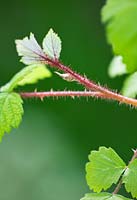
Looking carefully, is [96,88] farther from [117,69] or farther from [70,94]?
[117,69]

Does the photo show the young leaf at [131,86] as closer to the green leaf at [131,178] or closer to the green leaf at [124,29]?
the green leaf at [124,29]

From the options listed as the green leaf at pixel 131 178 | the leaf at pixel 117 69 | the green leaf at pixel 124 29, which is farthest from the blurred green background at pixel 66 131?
the green leaf at pixel 131 178

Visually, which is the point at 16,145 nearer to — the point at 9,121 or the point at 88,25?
the point at 88,25

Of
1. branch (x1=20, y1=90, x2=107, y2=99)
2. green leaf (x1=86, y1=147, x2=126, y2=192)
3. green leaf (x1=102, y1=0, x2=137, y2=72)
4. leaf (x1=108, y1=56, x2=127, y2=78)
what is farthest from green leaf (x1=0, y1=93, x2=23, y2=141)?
leaf (x1=108, y1=56, x2=127, y2=78)

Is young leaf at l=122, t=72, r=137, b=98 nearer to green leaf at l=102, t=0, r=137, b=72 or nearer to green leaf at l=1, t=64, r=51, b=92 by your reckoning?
green leaf at l=102, t=0, r=137, b=72

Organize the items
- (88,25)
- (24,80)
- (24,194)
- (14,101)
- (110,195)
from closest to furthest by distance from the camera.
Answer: (110,195) < (14,101) < (24,80) < (24,194) < (88,25)

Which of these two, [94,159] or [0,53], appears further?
[0,53]

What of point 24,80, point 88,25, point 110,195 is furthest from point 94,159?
point 88,25

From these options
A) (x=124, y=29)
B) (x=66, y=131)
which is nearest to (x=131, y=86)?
(x=124, y=29)
